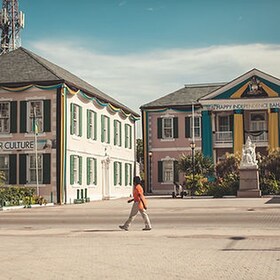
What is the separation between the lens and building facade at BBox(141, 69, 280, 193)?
4650 cm

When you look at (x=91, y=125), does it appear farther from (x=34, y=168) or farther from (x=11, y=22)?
(x=11, y=22)

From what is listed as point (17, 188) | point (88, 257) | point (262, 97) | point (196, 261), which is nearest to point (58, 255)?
point (88, 257)

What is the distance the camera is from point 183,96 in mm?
51531

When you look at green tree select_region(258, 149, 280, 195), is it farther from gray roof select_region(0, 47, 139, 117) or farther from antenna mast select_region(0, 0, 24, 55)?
antenna mast select_region(0, 0, 24, 55)

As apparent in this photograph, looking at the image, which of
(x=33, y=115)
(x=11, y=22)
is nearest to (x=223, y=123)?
(x=33, y=115)

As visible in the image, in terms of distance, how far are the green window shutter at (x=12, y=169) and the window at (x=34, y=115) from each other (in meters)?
1.88

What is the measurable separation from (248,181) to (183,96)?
56.8 feet

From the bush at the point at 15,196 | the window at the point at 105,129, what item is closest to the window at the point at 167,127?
the window at the point at 105,129

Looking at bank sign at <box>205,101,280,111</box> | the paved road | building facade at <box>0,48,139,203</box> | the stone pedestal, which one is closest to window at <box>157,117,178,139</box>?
bank sign at <box>205,101,280,111</box>

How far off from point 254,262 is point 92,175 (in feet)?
95.1

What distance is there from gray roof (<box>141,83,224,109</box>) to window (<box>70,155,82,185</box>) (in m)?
15.7

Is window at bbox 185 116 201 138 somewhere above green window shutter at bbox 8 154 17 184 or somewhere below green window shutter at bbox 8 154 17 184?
above

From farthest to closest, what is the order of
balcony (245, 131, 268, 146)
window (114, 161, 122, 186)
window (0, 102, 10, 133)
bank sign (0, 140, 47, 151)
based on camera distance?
balcony (245, 131, 268, 146)
window (114, 161, 122, 186)
window (0, 102, 10, 133)
bank sign (0, 140, 47, 151)

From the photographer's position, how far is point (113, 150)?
142 feet
